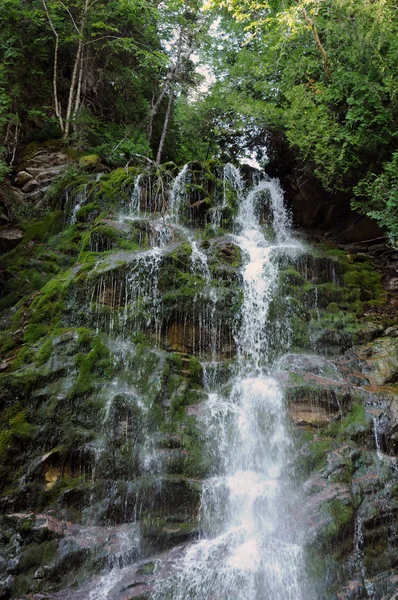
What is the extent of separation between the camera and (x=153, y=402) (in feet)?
23.5

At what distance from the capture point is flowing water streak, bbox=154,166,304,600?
207 inches

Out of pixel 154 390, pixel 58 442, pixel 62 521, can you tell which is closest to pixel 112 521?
pixel 62 521

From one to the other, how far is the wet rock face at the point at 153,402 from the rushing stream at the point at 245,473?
0.49ft

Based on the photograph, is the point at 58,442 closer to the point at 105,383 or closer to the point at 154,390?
the point at 105,383

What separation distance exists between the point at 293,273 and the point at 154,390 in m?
4.30

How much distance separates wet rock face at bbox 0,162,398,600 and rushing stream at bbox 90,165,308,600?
15 cm

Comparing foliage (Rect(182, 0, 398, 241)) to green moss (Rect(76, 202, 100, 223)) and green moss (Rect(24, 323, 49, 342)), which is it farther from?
green moss (Rect(24, 323, 49, 342))

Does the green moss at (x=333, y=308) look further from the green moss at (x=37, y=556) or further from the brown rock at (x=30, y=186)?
the brown rock at (x=30, y=186)

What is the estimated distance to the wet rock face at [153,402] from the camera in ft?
18.3

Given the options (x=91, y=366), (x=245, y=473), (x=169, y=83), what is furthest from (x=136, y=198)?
(x=245, y=473)

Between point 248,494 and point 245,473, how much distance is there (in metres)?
0.39

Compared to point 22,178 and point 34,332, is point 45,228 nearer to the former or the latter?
point 22,178

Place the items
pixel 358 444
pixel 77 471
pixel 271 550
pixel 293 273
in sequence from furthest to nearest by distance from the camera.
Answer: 1. pixel 293 273
2. pixel 358 444
3. pixel 77 471
4. pixel 271 550

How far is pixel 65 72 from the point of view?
16.5 metres
